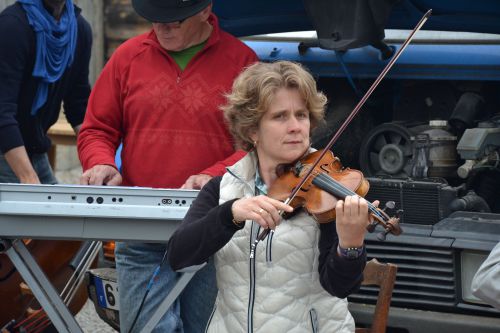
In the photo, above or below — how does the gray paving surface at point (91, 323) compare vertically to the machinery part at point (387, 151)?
below

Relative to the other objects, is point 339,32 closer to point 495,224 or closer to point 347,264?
point 495,224

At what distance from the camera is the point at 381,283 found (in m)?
3.72

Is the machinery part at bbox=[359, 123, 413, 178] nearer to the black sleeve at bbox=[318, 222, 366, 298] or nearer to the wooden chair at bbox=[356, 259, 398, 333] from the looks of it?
the wooden chair at bbox=[356, 259, 398, 333]

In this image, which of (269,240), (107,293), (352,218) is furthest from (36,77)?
(352,218)

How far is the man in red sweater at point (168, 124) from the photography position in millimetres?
3828

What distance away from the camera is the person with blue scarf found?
4.69 meters

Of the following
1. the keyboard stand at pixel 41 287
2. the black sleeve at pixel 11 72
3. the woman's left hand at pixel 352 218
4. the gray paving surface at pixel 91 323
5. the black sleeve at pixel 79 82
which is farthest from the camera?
the gray paving surface at pixel 91 323

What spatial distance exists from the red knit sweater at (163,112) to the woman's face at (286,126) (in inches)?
31.2

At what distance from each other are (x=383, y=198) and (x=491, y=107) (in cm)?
67

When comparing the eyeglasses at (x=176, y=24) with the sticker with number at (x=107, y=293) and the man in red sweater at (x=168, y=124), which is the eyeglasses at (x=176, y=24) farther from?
the sticker with number at (x=107, y=293)

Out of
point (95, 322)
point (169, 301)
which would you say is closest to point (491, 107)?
point (169, 301)

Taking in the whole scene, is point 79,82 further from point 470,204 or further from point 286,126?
point 286,126

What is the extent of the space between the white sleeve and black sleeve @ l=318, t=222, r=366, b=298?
0.32 metres

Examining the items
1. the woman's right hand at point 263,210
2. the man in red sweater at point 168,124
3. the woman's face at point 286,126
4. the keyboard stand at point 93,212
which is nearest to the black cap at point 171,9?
the man in red sweater at point 168,124
